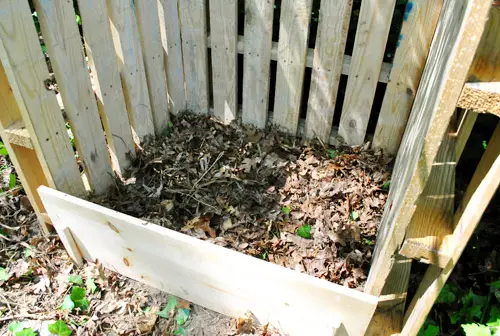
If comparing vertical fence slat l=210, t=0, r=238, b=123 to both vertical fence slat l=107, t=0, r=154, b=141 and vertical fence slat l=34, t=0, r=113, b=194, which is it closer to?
vertical fence slat l=107, t=0, r=154, b=141

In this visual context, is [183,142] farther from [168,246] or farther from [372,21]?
[372,21]

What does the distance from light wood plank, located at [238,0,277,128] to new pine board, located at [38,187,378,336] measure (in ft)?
4.69

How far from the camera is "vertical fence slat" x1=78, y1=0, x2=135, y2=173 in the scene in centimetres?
225

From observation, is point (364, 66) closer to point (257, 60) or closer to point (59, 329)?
point (257, 60)

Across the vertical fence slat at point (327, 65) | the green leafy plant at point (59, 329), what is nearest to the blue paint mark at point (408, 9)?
the vertical fence slat at point (327, 65)

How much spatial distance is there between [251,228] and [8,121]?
4.91 feet

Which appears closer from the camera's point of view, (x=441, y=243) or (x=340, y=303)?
(x=441, y=243)

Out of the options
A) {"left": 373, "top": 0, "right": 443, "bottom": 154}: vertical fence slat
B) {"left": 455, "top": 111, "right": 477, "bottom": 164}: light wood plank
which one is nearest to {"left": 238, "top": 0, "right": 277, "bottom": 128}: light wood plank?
{"left": 373, "top": 0, "right": 443, "bottom": 154}: vertical fence slat

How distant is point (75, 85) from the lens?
228 centimetres

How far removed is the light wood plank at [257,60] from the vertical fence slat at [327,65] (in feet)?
1.11

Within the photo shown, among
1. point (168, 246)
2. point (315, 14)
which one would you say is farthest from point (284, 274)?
point (315, 14)

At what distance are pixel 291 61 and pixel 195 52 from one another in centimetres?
75

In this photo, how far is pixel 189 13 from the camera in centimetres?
295

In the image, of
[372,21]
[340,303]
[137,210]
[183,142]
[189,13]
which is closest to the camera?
[340,303]
